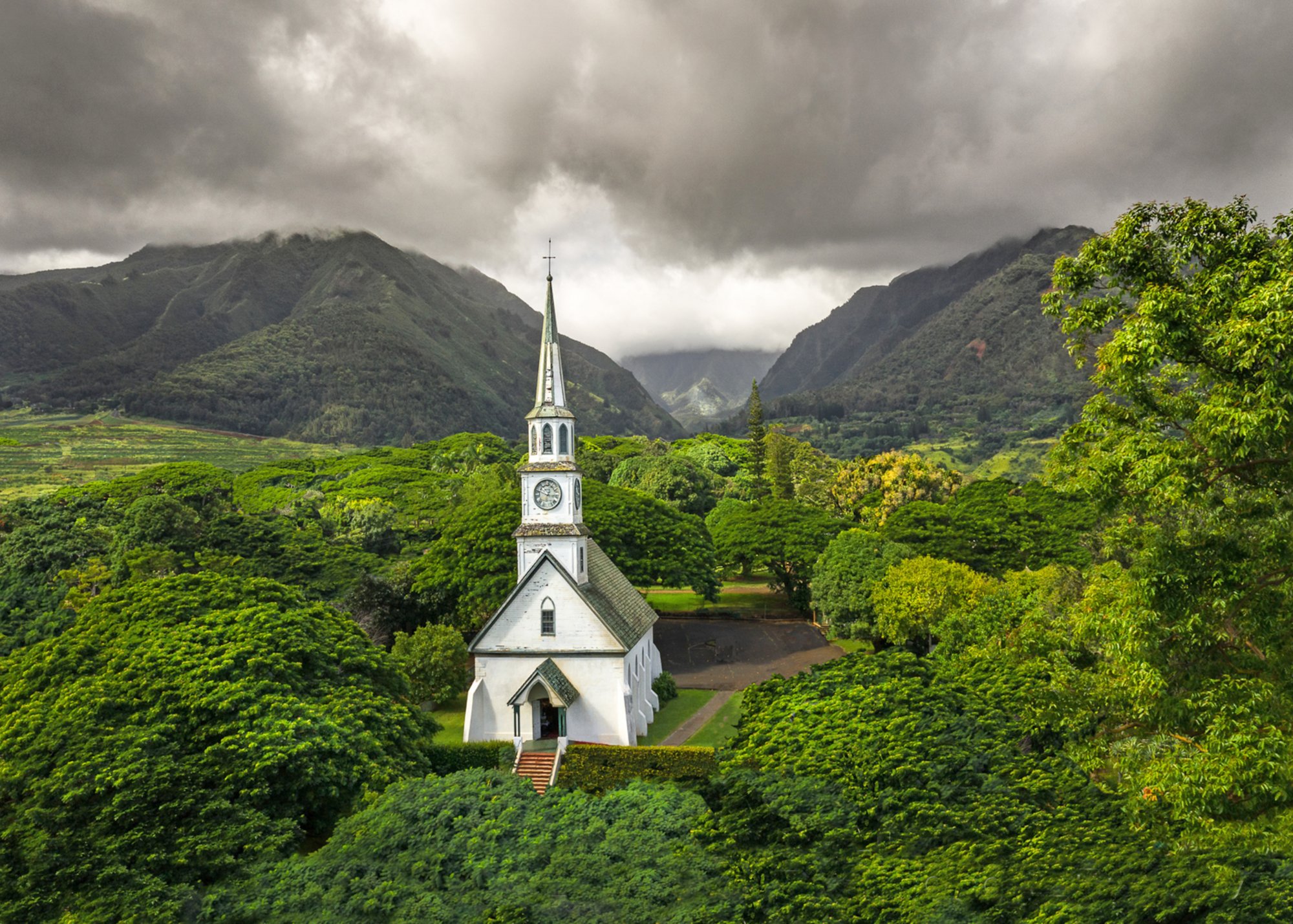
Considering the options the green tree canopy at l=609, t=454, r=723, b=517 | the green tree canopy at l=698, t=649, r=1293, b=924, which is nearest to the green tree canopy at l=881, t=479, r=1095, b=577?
the green tree canopy at l=609, t=454, r=723, b=517

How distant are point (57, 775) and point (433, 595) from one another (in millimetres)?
23221

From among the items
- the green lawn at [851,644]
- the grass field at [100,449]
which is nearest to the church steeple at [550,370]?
the green lawn at [851,644]

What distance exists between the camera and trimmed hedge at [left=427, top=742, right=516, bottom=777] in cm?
2775

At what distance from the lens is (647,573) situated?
1745 inches

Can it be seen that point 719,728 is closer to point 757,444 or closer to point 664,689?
point 664,689

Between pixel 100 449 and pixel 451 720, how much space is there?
107514mm

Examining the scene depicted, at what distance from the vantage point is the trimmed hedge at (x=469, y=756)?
27750 millimetres

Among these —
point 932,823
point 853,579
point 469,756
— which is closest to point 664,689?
point 469,756

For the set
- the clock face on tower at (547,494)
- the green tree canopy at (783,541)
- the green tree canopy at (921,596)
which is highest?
the clock face on tower at (547,494)

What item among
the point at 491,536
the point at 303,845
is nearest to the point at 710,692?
the point at 491,536

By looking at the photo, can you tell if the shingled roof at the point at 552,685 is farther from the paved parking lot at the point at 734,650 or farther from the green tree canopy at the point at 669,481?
the green tree canopy at the point at 669,481

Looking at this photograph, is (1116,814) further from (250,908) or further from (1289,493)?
(250,908)

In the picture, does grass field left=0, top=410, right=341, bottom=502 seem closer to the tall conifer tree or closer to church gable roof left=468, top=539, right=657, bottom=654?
church gable roof left=468, top=539, right=657, bottom=654

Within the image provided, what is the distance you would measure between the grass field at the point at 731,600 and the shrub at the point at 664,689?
16240mm
